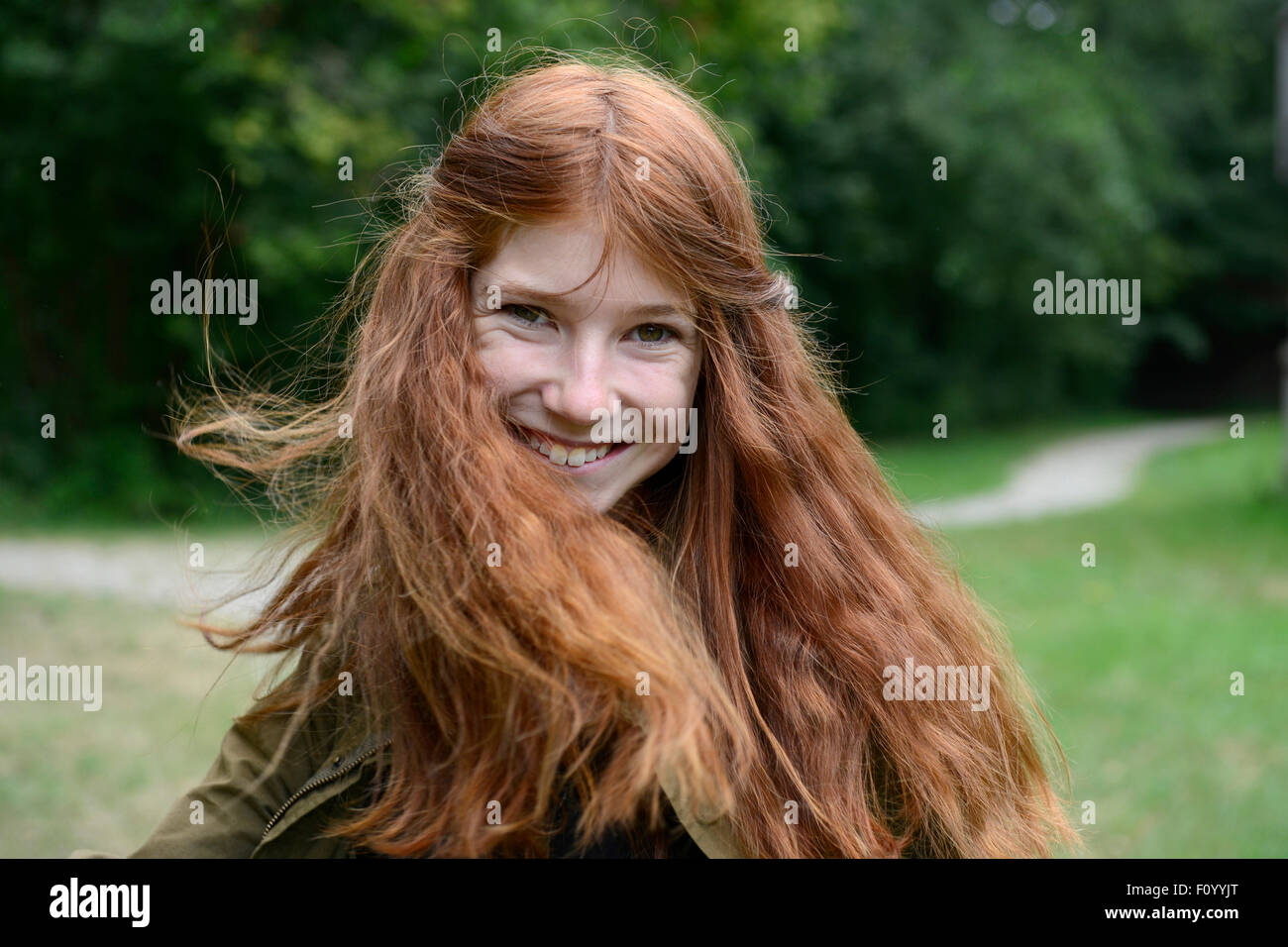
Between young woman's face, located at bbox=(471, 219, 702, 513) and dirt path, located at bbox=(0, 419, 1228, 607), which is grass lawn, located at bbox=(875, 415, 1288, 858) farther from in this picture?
dirt path, located at bbox=(0, 419, 1228, 607)

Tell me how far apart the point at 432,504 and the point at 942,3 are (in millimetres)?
21825

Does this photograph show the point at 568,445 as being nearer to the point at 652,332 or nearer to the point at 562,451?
the point at 562,451

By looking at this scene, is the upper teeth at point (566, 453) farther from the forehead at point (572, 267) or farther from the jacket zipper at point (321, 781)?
the jacket zipper at point (321, 781)

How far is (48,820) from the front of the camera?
4.67 m

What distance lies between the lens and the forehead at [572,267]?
64.0 inches

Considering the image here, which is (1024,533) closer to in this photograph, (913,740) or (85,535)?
(85,535)

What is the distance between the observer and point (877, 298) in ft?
71.7

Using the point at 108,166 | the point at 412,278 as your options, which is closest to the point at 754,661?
the point at 412,278

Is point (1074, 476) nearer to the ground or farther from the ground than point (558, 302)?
nearer to the ground

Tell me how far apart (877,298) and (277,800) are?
69.0 ft

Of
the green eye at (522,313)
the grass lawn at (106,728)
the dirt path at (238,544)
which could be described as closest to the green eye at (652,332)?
the green eye at (522,313)

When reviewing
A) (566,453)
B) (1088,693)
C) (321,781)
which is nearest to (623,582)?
(566,453)

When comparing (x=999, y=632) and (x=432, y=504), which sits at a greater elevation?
(x=432, y=504)

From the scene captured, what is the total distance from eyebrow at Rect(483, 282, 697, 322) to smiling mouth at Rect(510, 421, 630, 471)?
0.61 feet
